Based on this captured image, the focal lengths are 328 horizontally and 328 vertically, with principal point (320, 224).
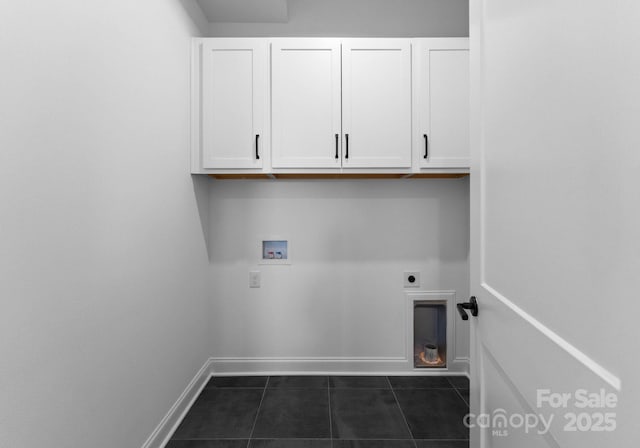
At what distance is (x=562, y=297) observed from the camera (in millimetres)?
625

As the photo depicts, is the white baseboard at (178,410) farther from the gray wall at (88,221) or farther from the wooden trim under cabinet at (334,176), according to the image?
the wooden trim under cabinet at (334,176)

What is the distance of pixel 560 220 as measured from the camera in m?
0.63

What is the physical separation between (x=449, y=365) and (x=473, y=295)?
1617 mm

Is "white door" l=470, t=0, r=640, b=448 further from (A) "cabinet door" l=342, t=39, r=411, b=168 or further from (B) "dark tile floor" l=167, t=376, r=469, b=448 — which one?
(A) "cabinet door" l=342, t=39, r=411, b=168

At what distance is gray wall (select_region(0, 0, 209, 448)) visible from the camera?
902 millimetres

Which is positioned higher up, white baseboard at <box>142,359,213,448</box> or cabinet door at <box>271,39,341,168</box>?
cabinet door at <box>271,39,341,168</box>

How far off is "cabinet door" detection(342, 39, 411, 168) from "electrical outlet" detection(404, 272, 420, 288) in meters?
0.83

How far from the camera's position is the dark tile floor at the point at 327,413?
68.7 inches

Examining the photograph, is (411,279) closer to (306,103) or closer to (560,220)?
(306,103)

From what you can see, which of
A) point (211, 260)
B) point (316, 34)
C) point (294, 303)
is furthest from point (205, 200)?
point (316, 34)

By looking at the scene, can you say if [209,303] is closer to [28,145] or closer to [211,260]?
[211,260]

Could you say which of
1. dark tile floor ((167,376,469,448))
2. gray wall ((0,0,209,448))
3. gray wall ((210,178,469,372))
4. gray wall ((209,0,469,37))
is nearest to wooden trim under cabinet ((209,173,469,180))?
gray wall ((210,178,469,372))

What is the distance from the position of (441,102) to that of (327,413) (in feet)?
6.78

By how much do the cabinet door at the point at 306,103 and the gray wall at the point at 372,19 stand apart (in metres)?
0.42
